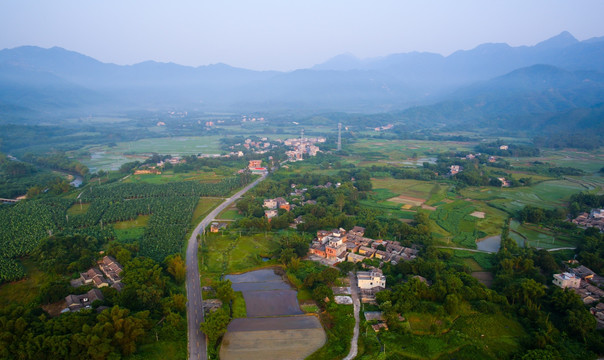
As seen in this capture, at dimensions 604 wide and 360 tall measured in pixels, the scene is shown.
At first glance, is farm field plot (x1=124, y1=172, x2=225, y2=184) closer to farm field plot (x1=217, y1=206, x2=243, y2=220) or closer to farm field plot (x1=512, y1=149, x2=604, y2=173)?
farm field plot (x1=217, y1=206, x2=243, y2=220)

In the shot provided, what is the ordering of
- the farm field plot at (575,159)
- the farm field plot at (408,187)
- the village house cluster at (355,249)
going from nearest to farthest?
the village house cluster at (355,249), the farm field plot at (408,187), the farm field plot at (575,159)

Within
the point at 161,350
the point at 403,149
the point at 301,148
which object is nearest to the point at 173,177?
the point at 301,148

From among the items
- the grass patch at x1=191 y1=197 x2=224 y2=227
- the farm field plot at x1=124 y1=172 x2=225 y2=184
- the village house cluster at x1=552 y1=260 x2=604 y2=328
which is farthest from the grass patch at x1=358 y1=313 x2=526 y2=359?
the farm field plot at x1=124 y1=172 x2=225 y2=184

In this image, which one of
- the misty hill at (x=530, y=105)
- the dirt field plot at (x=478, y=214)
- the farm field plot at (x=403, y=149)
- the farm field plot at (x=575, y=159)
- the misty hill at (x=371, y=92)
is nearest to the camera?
the dirt field plot at (x=478, y=214)

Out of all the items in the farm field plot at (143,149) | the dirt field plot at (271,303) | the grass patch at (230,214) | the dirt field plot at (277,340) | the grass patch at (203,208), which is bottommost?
the dirt field plot at (271,303)

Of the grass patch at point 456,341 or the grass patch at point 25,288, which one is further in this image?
the grass patch at point 25,288

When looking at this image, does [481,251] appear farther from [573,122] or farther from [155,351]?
[573,122]

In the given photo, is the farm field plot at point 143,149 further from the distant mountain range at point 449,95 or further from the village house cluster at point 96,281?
the distant mountain range at point 449,95

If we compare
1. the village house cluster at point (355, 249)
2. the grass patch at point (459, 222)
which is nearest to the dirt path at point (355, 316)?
the village house cluster at point (355, 249)
